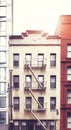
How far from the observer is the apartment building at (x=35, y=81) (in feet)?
132

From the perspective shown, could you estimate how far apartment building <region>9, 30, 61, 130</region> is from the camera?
4016 cm

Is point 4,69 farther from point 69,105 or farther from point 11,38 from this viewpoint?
point 69,105

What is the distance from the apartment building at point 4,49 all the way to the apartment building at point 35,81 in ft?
41.9

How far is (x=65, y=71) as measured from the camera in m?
40.5

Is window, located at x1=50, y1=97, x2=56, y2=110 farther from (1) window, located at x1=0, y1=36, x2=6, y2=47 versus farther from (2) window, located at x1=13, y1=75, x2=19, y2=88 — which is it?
(1) window, located at x1=0, y1=36, x2=6, y2=47

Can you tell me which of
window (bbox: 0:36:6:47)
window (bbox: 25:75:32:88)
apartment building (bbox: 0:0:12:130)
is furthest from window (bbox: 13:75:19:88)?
window (bbox: 0:36:6:47)

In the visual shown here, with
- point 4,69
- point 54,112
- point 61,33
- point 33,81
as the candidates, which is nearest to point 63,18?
point 61,33

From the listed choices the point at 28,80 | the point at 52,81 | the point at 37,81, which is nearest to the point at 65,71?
the point at 52,81

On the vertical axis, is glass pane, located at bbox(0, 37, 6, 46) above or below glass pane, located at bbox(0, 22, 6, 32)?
below

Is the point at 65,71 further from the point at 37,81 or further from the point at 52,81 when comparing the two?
the point at 37,81

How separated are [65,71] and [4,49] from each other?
16.7 m

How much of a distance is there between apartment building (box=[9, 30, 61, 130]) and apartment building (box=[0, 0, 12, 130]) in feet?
41.9

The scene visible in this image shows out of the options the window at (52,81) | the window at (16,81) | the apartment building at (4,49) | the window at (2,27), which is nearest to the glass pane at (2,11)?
the apartment building at (4,49)

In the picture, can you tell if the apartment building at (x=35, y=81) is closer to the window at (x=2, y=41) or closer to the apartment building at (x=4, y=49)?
the apartment building at (x=4, y=49)
